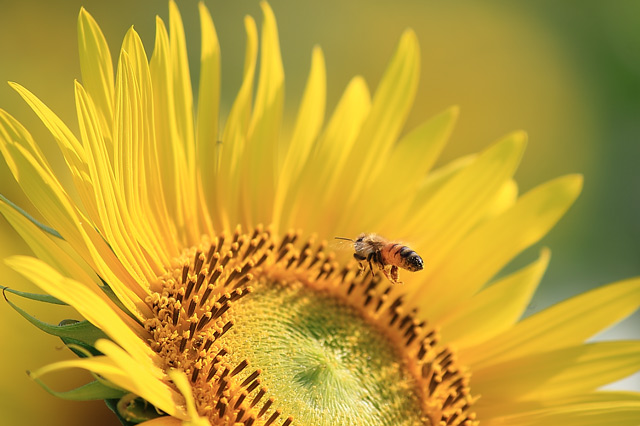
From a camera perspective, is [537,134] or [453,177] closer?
[453,177]

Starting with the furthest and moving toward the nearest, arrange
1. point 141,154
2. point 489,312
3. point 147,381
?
point 489,312
point 141,154
point 147,381

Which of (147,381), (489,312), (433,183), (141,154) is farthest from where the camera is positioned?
(433,183)

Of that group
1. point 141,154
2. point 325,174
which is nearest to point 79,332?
point 141,154

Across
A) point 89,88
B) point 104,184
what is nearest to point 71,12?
point 89,88

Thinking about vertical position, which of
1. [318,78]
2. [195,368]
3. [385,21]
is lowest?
[195,368]

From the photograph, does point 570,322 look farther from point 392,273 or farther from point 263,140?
point 263,140

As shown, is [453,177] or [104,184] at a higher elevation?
[453,177]

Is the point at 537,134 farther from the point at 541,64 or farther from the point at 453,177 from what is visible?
the point at 453,177

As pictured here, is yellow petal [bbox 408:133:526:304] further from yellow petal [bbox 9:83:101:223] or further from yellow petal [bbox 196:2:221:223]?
yellow petal [bbox 9:83:101:223]

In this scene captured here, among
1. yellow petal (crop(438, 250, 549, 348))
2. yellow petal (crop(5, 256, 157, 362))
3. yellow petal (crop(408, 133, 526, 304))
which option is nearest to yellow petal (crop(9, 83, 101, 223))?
yellow petal (crop(5, 256, 157, 362))
